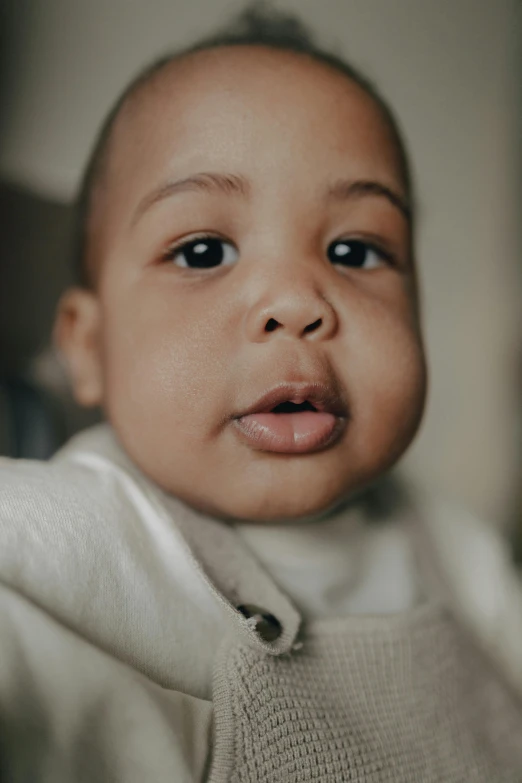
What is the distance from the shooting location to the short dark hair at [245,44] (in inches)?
22.4

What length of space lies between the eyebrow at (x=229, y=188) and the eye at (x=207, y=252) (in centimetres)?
4

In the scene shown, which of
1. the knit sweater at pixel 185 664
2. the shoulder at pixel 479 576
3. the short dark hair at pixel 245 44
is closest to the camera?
the knit sweater at pixel 185 664

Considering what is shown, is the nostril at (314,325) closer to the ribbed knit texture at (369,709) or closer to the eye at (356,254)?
the eye at (356,254)

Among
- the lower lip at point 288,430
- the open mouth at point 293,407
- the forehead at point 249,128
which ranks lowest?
the lower lip at point 288,430

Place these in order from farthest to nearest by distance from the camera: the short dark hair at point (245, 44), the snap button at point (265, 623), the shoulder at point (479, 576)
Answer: the shoulder at point (479, 576)
the short dark hair at point (245, 44)
the snap button at point (265, 623)

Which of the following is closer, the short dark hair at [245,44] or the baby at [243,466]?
the baby at [243,466]

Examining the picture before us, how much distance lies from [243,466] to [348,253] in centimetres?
20

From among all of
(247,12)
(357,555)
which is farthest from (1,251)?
(357,555)

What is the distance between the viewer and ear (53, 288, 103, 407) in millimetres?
594

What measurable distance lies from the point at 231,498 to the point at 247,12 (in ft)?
1.53

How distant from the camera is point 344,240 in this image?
54 cm

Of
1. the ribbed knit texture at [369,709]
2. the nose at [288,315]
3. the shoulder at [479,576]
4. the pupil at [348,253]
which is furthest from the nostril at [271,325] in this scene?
the shoulder at [479,576]

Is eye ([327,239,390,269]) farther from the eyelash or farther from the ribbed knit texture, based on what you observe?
the ribbed knit texture

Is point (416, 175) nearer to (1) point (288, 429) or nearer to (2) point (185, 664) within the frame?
(1) point (288, 429)
